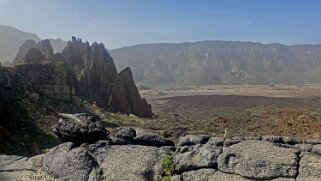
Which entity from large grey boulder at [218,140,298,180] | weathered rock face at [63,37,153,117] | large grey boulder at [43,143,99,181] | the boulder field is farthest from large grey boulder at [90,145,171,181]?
weathered rock face at [63,37,153,117]

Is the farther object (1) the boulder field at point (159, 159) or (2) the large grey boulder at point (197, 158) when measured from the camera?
(2) the large grey boulder at point (197, 158)

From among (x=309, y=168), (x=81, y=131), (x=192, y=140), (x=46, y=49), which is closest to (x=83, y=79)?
(x=46, y=49)

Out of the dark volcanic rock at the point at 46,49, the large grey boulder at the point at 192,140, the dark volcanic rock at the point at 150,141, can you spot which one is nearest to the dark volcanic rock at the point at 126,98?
the dark volcanic rock at the point at 46,49

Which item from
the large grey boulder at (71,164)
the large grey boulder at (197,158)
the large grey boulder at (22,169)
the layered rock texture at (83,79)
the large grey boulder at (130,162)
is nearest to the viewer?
the large grey boulder at (197,158)

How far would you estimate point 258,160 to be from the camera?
9.51m

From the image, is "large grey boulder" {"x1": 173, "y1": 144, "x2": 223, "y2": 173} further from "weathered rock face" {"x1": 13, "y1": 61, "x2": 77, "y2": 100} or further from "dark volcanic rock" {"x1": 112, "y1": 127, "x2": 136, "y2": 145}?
"weathered rock face" {"x1": 13, "y1": 61, "x2": 77, "y2": 100}

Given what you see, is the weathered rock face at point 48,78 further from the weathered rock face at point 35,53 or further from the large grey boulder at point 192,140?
the large grey boulder at point 192,140

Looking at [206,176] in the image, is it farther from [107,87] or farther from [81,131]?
[107,87]

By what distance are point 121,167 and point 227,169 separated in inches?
91.3

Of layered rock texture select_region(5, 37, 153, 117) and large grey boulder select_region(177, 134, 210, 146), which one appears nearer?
large grey boulder select_region(177, 134, 210, 146)

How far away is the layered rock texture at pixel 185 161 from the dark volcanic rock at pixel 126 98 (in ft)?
110

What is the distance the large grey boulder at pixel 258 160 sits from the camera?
933 centimetres

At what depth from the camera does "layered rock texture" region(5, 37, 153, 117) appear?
37.8 metres

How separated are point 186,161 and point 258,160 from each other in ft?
5.09
